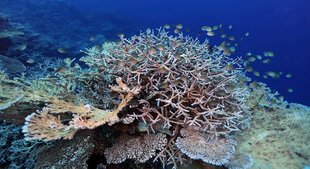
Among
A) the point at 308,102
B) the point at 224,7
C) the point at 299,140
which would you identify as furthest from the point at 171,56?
the point at 224,7

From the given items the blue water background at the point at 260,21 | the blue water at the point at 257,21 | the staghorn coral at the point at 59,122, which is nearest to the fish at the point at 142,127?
the staghorn coral at the point at 59,122

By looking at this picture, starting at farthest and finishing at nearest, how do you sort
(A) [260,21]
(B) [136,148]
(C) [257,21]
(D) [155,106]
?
(C) [257,21] → (A) [260,21] → (D) [155,106] → (B) [136,148]

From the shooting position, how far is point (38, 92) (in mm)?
3480

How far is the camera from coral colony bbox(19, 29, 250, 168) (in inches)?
122

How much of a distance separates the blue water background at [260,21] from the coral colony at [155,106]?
40685mm

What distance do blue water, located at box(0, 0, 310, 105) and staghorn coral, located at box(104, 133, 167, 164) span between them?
26422 millimetres

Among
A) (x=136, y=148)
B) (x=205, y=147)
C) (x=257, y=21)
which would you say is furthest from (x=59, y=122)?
(x=257, y=21)

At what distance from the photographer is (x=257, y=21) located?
2992 inches

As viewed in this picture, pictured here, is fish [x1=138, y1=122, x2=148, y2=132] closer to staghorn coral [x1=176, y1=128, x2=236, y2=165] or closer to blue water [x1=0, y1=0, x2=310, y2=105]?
staghorn coral [x1=176, y1=128, x2=236, y2=165]

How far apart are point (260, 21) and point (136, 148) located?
260 ft

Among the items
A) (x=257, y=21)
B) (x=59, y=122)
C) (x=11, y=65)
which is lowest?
(x=11, y=65)

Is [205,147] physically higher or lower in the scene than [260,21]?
lower

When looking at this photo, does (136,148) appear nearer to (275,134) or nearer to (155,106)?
(155,106)

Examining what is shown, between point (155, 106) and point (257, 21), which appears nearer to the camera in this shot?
point (155, 106)
